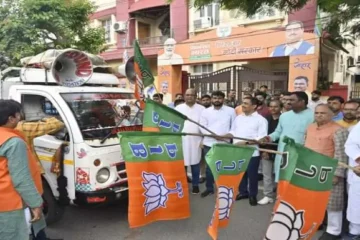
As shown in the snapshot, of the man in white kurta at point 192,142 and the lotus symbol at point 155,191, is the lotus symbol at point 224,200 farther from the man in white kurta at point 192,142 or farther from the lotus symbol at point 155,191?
the man in white kurta at point 192,142

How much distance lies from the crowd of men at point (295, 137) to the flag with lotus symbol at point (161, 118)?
43 cm

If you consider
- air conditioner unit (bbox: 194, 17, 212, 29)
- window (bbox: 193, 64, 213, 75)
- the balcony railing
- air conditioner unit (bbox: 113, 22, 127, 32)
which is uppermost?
air conditioner unit (bbox: 113, 22, 127, 32)

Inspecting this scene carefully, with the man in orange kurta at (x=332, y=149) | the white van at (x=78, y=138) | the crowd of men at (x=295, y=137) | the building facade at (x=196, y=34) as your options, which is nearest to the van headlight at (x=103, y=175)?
the white van at (x=78, y=138)

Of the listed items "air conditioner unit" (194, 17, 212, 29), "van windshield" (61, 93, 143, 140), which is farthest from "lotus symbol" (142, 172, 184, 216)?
"air conditioner unit" (194, 17, 212, 29)

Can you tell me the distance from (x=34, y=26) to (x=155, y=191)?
7.22m

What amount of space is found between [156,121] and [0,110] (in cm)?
137

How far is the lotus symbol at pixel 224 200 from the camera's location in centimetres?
253

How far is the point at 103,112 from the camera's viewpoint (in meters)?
4.22

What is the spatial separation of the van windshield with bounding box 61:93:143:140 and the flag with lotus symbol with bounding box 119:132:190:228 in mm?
1325

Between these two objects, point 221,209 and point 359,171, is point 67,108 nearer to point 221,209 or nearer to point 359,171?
point 221,209

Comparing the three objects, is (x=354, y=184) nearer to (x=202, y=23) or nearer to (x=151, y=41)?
(x=202, y=23)

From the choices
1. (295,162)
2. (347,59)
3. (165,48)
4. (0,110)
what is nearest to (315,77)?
(165,48)

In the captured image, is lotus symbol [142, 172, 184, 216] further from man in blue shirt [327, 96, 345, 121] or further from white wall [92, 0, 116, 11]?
white wall [92, 0, 116, 11]

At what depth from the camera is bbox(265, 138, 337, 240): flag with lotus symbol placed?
2312 millimetres
